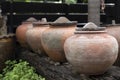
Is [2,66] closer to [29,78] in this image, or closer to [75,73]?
[29,78]

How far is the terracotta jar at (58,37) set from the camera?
457 cm

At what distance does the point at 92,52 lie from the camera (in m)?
3.55

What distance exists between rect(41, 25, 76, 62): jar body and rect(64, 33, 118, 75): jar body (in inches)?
32.1

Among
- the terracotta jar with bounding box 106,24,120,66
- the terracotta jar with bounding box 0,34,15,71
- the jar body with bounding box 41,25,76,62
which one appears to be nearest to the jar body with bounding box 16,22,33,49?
the terracotta jar with bounding box 0,34,15,71

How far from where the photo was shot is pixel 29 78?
16.7 feet

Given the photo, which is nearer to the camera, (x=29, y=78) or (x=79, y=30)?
(x=79, y=30)

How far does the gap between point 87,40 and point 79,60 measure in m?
0.26

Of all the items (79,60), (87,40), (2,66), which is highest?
(87,40)

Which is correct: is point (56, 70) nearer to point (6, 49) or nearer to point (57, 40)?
point (57, 40)

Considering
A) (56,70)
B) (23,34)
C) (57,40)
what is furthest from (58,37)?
(23,34)

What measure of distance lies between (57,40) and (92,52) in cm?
113

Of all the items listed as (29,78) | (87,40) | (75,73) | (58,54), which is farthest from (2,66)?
(87,40)

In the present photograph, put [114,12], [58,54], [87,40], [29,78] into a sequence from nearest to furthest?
[87,40]
[58,54]
[29,78]
[114,12]

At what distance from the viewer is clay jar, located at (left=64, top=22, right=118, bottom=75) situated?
3.56 meters
